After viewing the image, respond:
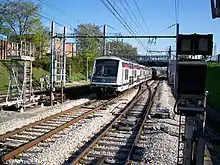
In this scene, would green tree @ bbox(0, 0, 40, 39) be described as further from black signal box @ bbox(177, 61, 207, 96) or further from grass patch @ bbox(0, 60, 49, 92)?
black signal box @ bbox(177, 61, 207, 96)

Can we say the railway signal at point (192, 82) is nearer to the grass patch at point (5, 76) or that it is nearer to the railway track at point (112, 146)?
the railway track at point (112, 146)

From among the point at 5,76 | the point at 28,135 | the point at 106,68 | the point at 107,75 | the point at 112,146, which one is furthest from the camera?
the point at 5,76

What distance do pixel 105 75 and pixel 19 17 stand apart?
2340cm

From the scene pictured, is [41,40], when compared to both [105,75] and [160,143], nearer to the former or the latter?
[105,75]

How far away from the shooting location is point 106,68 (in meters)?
20.7

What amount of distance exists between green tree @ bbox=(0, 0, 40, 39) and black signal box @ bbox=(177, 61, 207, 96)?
36.0m

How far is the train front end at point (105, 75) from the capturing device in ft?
66.7

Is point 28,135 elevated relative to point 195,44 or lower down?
lower down

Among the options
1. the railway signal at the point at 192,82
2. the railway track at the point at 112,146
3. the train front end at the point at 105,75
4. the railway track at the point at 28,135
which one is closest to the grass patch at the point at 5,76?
the train front end at the point at 105,75

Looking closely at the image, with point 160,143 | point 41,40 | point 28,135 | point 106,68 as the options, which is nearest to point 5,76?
point 41,40

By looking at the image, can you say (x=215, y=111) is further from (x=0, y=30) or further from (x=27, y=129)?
(x=0, y=30)

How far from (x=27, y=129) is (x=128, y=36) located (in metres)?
14.2

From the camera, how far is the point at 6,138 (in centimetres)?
900

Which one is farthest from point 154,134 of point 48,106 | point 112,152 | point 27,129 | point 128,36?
point 128,36
